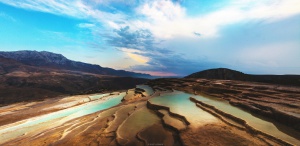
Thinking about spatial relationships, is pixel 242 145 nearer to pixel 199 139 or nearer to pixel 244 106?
pixel 199 139

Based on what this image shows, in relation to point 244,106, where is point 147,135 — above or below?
below

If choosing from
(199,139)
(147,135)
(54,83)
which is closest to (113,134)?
(147,135)

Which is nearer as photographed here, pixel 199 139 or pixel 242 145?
pixel 242 145

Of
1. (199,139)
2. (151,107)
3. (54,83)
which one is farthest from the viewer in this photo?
(54,83)

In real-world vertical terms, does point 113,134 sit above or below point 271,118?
below

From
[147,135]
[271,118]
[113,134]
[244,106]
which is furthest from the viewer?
[244,106]

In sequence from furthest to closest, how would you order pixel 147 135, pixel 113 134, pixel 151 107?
pixel 151 107 < pixel 113 134 < pixel 147 135

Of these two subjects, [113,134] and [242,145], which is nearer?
[242,145]

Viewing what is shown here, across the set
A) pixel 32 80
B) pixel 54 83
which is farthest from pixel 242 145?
pixel 32 80

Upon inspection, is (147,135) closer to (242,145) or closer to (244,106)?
(242,145)
